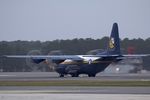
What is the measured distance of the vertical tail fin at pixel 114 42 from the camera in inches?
3263

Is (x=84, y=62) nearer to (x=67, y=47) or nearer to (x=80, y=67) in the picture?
(x=80, y=67)

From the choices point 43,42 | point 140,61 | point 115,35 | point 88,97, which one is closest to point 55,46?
point 43,42

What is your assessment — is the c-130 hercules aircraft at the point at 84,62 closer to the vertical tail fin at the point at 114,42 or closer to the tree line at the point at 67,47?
the vertical tail fin at the point at 114,42

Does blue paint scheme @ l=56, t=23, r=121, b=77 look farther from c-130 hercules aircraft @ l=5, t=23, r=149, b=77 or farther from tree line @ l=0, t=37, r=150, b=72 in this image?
tree line @ l=0, t=37, r=150, b=72

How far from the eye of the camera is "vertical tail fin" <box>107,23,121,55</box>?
272 feet

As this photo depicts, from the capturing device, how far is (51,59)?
83312 mm

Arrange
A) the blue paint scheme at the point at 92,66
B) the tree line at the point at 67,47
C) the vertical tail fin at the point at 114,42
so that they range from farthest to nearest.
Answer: the tree line at the point at 67,47 < the vertical tail fin at the point at 114,42 < the blue paint scheme at the point at 92,66

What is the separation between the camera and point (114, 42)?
83.6 metres

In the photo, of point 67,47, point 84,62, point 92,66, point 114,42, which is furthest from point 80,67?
point 67,47

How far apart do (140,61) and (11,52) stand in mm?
48352

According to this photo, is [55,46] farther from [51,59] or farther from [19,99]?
[19,99]

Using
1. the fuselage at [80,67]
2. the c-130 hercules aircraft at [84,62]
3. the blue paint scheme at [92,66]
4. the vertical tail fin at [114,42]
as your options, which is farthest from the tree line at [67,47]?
the fuselage at [80,67]

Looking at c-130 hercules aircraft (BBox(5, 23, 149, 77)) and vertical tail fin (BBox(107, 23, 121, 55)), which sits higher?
vertical tail fin (BBox(107, 23, 121, 55))

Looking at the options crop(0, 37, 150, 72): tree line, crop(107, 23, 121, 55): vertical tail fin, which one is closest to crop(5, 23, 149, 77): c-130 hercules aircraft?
crop(107, 23, 121, 55): vertical tail fin
